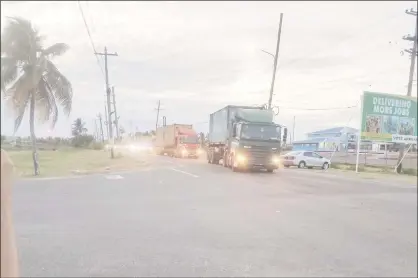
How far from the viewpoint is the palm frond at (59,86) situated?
1090 mm

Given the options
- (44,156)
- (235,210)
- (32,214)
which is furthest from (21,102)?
(235,210)

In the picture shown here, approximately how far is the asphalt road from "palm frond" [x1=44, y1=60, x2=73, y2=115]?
1.03 metres

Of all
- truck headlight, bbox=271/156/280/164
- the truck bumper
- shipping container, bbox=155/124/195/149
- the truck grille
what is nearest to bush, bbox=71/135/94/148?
shipping container, bbox=155/124/195/149

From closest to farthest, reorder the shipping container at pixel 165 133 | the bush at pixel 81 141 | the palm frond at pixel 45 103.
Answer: the palm frond at pixel 45 103 < the bush at pixel 81 141 < the shipping container at pixel 165 133

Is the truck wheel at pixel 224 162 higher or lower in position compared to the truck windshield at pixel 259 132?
lower

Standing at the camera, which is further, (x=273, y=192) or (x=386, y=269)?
(x=273, y=192)

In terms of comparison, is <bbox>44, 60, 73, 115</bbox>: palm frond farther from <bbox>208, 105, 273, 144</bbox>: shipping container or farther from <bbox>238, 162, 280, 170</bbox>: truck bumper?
<bbox>238, 162, 280, 170</bbox>: truck bumper

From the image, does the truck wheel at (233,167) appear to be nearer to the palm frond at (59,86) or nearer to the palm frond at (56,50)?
the palm frond at (59,86)

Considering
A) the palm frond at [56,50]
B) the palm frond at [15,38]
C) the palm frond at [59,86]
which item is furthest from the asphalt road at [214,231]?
the palm frond at [15,38]

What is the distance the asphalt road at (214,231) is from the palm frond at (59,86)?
1.03m

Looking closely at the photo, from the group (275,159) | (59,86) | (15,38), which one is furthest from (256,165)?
(15,38)

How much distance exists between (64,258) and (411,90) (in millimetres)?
4996

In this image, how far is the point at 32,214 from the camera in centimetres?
552

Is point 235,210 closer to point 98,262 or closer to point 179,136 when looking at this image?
point 98,262
